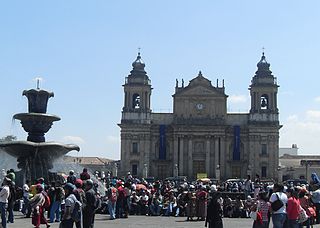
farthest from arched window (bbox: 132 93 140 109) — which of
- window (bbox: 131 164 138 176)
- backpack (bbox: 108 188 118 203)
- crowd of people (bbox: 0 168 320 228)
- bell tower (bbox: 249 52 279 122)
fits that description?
backpack (bbox: 108 188 118 203)

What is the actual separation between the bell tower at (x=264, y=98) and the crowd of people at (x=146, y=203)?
48.7 metres

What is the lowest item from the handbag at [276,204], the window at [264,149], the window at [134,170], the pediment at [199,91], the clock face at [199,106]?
the handbag at [276,204]

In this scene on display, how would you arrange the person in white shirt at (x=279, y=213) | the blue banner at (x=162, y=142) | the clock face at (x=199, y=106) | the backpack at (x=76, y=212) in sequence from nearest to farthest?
1. the backpack at (x=76, y=212)
2. the person in white shirt at (x=279, y=213)
3. the blue banner at (x=162, y=142)
4. the clock face at (x=199, y=106)

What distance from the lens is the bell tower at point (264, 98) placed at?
7462 cm

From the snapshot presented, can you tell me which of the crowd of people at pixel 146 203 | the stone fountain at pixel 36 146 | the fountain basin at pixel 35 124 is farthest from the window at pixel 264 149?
the fountain basin at pixel 35 124

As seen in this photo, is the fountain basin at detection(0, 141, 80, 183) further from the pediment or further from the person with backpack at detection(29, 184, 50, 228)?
the pediment

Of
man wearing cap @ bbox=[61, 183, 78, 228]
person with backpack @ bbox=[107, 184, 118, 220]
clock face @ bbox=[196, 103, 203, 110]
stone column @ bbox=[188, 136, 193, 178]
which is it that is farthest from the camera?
clock face @ bbox=[196, 103, 203, 110]

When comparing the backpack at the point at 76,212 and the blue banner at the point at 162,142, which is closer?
the backpack at the point at 76,212

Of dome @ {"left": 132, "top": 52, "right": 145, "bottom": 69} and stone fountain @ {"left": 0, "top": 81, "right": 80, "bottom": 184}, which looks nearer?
stone fountain @ {"left": 0, "top": 81, "right": 80, "bottom": 184}

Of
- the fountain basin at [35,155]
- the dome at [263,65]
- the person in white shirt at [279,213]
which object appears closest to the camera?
the person in white shirt at [279,213]

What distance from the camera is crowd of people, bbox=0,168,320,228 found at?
12.0 meters

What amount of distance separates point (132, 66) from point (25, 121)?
5630cm

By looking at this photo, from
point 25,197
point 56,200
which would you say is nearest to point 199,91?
point 25,197

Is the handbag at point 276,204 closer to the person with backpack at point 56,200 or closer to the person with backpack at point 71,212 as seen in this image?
the person with backpack at point 71,212
